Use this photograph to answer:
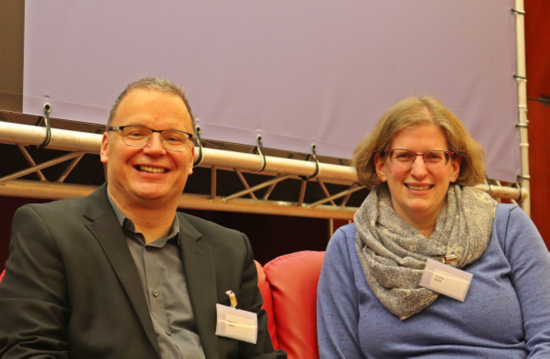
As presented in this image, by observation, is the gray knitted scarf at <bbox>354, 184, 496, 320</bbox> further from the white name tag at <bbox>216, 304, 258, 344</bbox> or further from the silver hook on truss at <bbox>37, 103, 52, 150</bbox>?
the silver hook on truss at <bbox>37, 103, 52, 150</bbox>

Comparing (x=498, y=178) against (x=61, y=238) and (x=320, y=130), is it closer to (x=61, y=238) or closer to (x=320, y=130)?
(x=320, y=130)

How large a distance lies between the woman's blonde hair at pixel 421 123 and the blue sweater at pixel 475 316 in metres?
0.21

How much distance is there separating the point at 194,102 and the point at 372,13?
1490mm

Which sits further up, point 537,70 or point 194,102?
point 537,70

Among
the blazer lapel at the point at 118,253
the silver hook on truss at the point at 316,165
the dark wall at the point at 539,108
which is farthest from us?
the dark wall at the point at 539,108

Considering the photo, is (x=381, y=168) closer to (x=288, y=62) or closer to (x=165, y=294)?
(x=165, y=294)

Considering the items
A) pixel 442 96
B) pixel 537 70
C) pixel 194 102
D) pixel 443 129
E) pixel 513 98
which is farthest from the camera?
pixel 537 70

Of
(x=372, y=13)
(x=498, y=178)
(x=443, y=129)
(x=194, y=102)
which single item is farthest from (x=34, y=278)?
(x=498, y=178)

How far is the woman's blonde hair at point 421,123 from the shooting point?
7.48 feet

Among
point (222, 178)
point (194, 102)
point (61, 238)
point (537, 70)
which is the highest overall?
point (537, 70)

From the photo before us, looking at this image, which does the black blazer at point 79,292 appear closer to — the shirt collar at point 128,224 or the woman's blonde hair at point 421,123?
the shirt collar at point 128,224

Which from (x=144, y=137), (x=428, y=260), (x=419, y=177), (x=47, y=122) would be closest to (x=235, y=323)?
(x=144, y=137)

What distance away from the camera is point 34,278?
4.83 feet

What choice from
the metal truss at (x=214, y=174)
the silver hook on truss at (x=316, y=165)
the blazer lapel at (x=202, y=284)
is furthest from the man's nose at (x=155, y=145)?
the silver hook on truss at (x=316, y=165)
